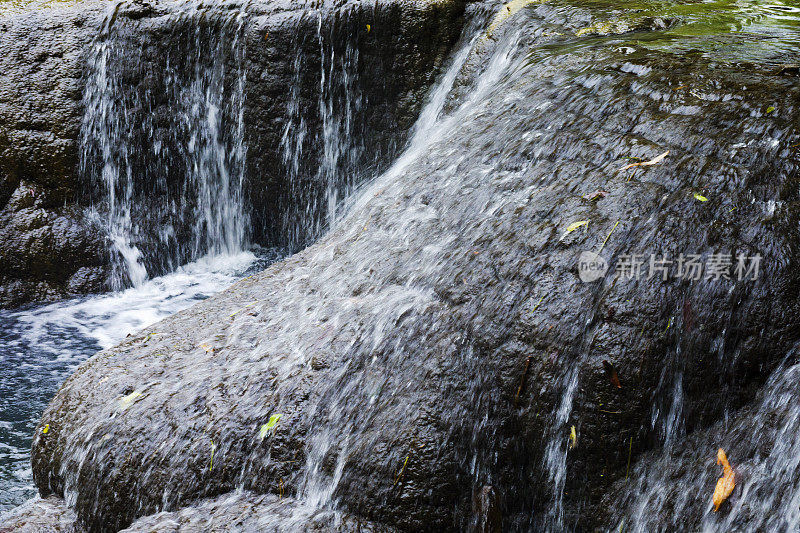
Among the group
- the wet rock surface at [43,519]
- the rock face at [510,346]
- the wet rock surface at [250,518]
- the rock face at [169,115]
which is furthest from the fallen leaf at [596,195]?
the rock face at [169,115]

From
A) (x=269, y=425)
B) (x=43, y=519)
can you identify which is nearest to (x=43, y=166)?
(x=43, y=519)

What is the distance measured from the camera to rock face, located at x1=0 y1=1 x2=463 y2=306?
6641 millimetres

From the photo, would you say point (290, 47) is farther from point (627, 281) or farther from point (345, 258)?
point (627, 281)

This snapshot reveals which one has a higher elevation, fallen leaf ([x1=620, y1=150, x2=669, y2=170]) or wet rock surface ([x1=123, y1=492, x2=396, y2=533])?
fallen leaf ([x1=620, y1=150, x2=669, y2=170])

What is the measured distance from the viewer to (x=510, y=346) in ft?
9.66

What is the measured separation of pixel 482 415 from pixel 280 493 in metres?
1.02

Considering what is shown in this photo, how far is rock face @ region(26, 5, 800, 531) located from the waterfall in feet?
11.9

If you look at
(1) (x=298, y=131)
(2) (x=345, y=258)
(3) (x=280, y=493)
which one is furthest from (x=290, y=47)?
(3) (x=280, y=493)

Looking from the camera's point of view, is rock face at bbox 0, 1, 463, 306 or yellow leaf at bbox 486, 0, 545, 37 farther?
rock face at bbox 0, 1, 463, 306

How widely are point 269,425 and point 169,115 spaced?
514 centimetres

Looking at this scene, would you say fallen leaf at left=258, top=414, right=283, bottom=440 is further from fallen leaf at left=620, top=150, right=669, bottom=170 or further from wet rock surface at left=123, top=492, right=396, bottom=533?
fallen leaf at left=620, top=150, right=669, bottom=170

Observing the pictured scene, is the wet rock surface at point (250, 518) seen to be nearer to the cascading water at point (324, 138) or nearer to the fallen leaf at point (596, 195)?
the fallen leaf at point (596, 195)

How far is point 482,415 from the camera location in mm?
2904

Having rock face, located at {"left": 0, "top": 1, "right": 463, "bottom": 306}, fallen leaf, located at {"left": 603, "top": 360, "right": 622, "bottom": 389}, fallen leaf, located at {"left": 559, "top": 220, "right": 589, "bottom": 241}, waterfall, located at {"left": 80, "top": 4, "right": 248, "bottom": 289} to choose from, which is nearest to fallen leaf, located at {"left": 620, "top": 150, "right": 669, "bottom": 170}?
fallen leaf, located at {"left": 559, "top": 220, "right": 589, "bottom": 241}
